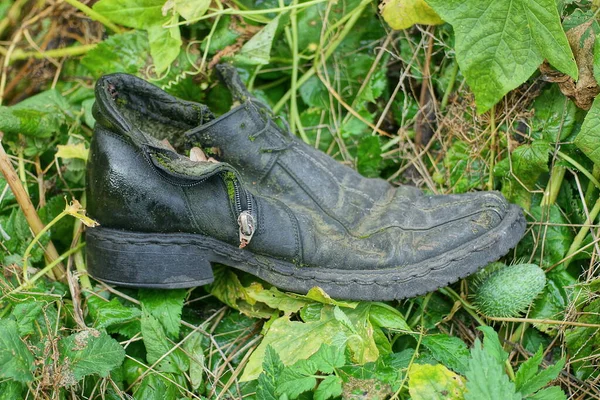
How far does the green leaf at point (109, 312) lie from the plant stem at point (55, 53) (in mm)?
941

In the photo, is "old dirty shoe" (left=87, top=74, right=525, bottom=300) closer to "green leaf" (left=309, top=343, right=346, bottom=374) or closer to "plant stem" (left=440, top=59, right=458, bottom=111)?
"green leaf" (left=309, top=343, right=346, bottom=374)

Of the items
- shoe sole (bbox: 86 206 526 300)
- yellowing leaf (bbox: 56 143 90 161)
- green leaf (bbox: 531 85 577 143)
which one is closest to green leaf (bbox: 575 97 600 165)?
green leaf (bbox: 531 85 577 143)

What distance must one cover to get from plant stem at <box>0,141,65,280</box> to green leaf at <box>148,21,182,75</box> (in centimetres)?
54

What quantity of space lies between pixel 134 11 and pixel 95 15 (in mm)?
165

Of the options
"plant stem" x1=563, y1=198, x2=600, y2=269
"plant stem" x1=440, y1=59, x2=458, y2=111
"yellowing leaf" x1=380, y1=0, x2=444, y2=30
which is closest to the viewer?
"plant stem" x1=563, y1=198, x2=600, y2=269

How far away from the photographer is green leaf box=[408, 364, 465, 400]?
1.36 meters

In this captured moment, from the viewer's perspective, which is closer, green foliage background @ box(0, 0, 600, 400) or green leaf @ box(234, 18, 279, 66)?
green foliage background @ box(0, 0, 600, 400)

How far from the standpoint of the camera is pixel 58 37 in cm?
231

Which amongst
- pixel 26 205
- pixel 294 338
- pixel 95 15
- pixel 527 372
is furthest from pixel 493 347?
pixel 95 15

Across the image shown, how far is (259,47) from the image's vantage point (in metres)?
1.97

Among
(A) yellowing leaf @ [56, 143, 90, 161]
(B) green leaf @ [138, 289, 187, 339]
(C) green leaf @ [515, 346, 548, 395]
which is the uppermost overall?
(A) yellowing leaf @ [56, 143, 90, 161]

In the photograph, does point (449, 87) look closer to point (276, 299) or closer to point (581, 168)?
point (581, 168)

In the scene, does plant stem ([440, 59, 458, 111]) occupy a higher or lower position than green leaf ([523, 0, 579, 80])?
lower

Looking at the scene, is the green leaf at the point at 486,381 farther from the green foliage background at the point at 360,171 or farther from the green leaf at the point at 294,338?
the green leaf at the point at 294,338
